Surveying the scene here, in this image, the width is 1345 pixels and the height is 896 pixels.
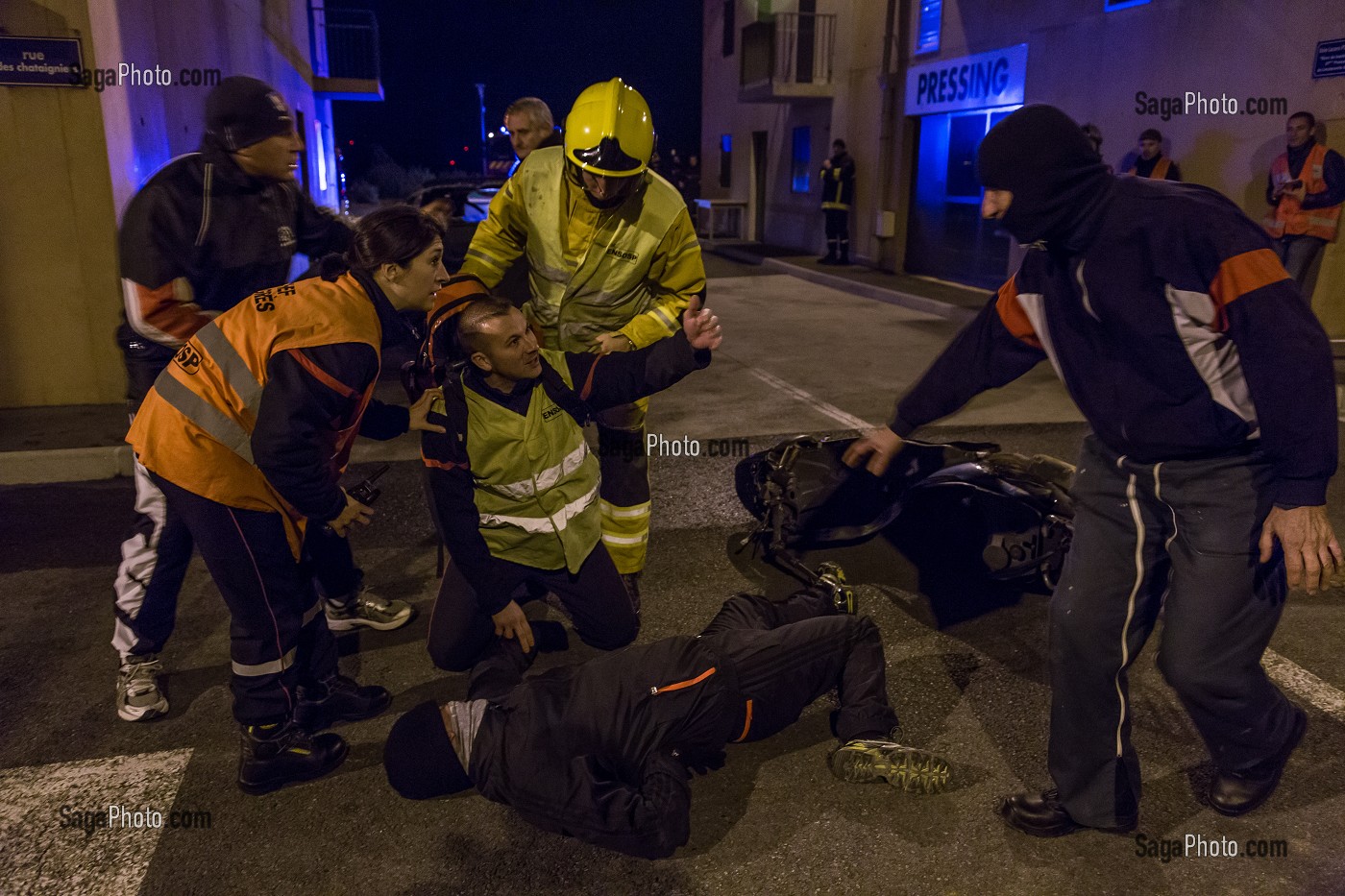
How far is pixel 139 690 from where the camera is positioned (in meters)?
3.26

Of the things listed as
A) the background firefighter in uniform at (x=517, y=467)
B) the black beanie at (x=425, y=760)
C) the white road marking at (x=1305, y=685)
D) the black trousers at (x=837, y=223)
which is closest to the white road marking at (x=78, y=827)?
the black beanie at (x=425, y=760)

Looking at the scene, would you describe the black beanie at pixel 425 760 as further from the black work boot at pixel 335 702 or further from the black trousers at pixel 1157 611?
the black trousers at pixel 1157 611

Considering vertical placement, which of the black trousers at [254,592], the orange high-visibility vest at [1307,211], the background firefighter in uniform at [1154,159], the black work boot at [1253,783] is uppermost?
the background firefighter in uniform at [1154,159]

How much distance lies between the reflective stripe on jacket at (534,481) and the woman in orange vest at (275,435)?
1.59 ft

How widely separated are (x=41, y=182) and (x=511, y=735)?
20.5 ft

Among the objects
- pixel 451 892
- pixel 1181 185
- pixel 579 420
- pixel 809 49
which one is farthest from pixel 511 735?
pixel 809 49

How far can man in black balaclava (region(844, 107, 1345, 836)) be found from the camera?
214 cm

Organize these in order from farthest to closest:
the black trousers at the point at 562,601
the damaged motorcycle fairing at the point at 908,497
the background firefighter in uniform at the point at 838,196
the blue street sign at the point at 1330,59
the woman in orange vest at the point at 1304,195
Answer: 1. the background firefighter in uniform at the point at 838,196
2. the blue street sign at the point at 1330,59
3. the woman in orange vest at the point at 1304,195
4. the damaged motorcycle fairing at the point at 908,497
5. the black trousers at the point at 562,601

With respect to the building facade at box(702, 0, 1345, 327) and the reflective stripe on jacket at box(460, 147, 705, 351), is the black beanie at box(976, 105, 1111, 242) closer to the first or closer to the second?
the reflective stripe on jacket at box(460, 147, 705, 351)

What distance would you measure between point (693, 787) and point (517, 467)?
1217 mm

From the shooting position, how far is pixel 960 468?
419 centimetres

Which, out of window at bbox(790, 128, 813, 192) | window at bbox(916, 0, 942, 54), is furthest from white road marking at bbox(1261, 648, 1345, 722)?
window at bbox(790, 128, 813, 192)

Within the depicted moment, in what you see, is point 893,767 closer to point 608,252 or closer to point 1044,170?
point 1044,170

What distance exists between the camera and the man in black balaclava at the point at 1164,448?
2.14 m
